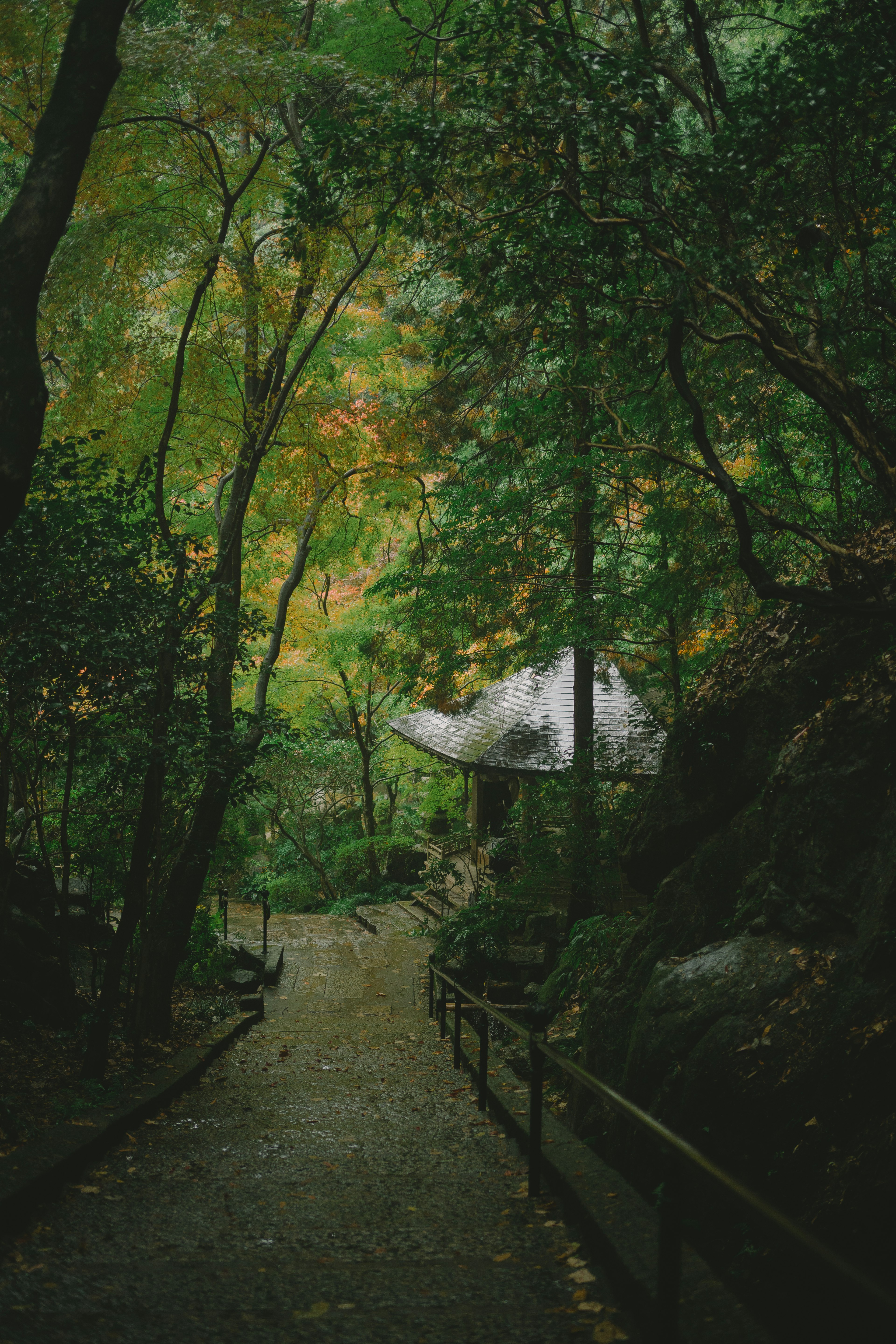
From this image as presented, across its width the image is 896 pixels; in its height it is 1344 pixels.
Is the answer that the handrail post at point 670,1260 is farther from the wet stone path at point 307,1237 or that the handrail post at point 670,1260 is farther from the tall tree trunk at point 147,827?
the tall tree trunk at point 147,827

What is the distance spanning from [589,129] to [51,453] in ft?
14.2

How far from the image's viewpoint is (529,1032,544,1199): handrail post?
4.67 meters

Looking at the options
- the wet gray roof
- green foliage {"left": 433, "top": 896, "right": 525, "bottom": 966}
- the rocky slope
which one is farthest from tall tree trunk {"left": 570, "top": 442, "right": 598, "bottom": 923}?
the rocky slope

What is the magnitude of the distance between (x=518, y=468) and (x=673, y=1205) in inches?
432

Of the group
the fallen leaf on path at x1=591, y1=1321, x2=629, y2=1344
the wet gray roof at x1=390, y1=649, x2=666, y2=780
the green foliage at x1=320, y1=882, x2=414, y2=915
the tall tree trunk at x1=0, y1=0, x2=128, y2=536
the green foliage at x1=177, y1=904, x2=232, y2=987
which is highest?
the tall tree trunk at x1=0, y1=0, x2=128, y2=536

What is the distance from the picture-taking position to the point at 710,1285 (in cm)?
317

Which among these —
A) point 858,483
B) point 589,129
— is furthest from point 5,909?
point 858,483

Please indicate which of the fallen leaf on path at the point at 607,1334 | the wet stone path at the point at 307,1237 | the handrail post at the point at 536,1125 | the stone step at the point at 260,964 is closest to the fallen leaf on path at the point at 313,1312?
the wet stone path at the point at 307,1237

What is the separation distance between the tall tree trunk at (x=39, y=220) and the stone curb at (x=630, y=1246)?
13.0 ft

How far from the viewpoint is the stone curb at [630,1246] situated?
2926mm

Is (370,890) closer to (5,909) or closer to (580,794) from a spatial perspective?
(580,794)

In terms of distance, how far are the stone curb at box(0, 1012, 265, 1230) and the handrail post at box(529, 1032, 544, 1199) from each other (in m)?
2.39

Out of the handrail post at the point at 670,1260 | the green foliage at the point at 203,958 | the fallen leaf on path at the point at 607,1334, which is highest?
the handrail post at the point at 670,1260

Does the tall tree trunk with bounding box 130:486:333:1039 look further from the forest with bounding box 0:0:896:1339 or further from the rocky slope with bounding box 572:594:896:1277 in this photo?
the rocky slope with bounding box 572:594:896:1277
